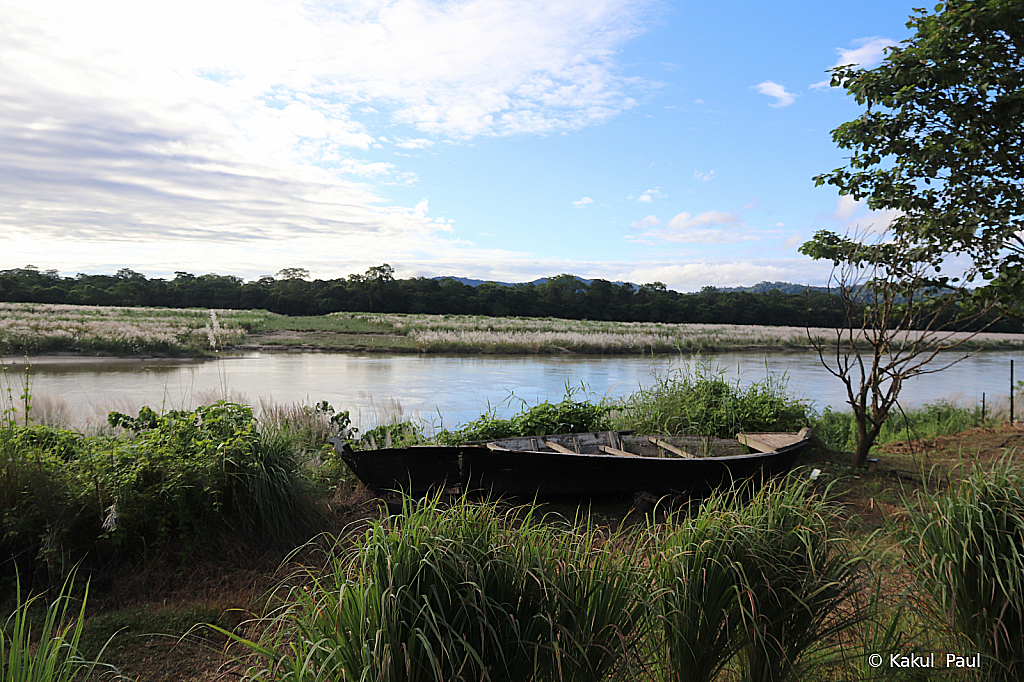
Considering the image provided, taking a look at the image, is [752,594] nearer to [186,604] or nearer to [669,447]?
[186,604]

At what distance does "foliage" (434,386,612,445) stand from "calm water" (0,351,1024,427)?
56 centimetres

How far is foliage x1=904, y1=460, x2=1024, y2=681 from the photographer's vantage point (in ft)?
8.16

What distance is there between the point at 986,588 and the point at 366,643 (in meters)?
2.59

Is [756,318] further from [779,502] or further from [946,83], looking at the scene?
[779,502]

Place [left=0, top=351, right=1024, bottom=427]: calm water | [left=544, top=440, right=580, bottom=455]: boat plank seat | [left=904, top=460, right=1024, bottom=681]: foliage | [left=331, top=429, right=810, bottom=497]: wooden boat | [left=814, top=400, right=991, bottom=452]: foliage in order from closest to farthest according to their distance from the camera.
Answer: [left=904, top=460, right=1024, bottom=681]: foliage
[left=331, top=429, right=810, bottom=497]: wooden boat
[left=544, top=440, right=580, bottom=455]: boat plank seat
[left=0, top=351, right=1024, bottom=427]: calm water
[left=814, top=400, right=991, bottom=452]: foliage

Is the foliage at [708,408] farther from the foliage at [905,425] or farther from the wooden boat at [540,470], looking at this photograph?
the wooden boat at [540,470]

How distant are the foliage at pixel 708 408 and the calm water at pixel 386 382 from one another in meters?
0.40

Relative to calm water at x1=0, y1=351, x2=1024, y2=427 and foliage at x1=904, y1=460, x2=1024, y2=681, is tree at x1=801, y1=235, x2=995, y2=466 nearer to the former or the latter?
calm water at x1=0, y1=351, x2=1024, y2=427

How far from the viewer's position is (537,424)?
296 inches

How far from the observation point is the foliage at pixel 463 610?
1856 millimetres

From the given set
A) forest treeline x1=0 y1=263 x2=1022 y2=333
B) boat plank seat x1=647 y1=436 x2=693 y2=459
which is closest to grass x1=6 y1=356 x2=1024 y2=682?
boat plank seat x1=647 y1=436 x2=693 y2=459

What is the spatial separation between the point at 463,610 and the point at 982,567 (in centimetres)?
216

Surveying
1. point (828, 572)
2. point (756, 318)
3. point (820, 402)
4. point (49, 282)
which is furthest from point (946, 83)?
point (49, 282)

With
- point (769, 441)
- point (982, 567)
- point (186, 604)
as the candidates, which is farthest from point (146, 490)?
point (769, 441)
